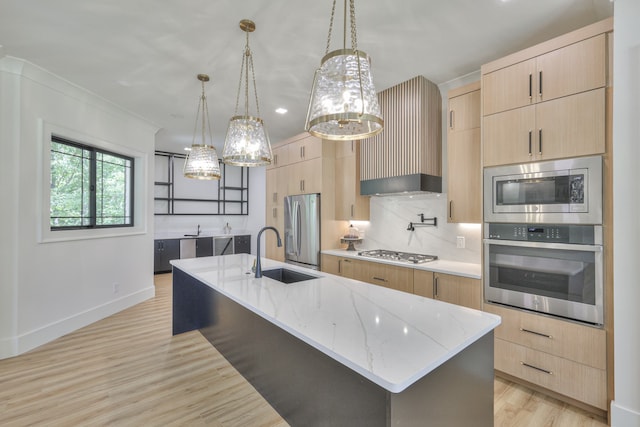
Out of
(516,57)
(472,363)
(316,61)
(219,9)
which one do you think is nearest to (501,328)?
(472,363)

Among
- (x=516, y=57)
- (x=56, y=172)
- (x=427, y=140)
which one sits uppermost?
(x=516, y=57)

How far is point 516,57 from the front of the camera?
2.35m

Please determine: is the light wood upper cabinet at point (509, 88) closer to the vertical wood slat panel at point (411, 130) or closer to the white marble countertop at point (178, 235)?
the vertical wood slat panel at point (411, 130)

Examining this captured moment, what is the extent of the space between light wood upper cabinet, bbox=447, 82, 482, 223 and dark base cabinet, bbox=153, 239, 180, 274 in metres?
5.76

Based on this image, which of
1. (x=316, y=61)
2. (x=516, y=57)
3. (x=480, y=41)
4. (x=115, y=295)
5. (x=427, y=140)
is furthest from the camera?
(x=115, y=295)

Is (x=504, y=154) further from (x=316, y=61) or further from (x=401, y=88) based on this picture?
(x=316, y=61)

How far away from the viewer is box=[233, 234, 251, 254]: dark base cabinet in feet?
24.8

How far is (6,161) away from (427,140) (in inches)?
163

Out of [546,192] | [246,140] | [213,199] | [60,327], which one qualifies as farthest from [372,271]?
[213,199]

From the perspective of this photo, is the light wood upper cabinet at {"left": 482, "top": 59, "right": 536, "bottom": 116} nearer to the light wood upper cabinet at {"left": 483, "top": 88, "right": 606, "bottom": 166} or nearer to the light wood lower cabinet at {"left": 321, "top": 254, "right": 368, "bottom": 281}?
the light wood upper cabinet at {"left": 483, "top": 88, "right": 606, "bottom": 166}

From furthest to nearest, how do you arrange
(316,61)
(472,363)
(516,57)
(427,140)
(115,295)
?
(115,295), (427,140), (316,61), (516,57), (472,363)

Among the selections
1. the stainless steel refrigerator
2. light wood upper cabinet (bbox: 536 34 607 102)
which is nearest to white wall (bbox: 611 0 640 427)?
light wood upper cabinet (bbox: 536 34 607 102)

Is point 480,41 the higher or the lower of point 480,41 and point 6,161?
the higher

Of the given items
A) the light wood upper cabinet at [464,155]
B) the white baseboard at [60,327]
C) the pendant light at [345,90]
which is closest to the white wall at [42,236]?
the white baseboard at [60,327]
